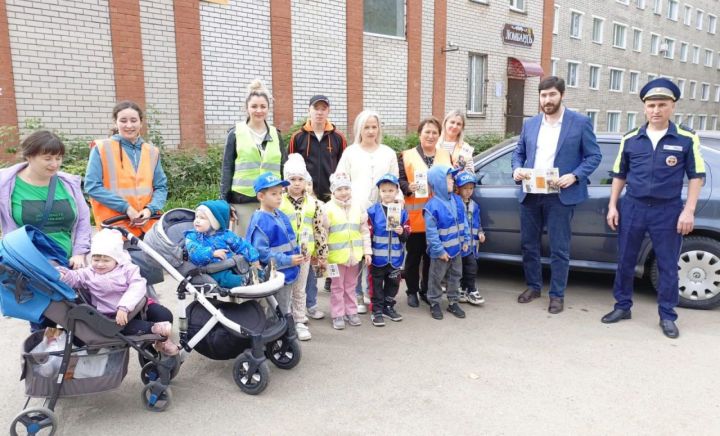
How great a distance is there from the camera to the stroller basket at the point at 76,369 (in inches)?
113

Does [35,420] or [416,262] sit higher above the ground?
[416,262]

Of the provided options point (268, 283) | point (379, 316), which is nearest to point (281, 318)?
point (268, 283)

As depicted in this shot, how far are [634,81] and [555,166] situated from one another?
29060mm

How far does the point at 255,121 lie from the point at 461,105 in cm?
1294

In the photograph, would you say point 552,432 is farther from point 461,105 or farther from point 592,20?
point 592,20

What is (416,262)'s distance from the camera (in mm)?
5070

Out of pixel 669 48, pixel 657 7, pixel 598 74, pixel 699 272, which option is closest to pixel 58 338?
pixel 699 272

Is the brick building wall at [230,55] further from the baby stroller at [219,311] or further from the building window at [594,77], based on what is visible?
the building window at [594,77]

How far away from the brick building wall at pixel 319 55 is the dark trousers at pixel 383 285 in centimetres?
810

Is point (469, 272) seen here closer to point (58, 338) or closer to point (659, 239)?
point (659, 239)

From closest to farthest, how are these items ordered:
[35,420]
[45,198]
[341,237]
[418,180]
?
[35,420] < [45,198] < [341,237] < [418,180]

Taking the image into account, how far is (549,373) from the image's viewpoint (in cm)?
364

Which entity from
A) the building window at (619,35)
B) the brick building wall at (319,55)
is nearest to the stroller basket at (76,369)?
the brick building wall at (319,55)

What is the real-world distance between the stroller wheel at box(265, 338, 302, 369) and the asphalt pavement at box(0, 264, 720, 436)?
71mm
